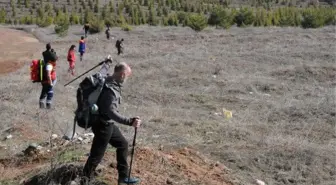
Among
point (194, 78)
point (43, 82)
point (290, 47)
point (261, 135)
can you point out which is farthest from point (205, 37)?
point (261, 135)

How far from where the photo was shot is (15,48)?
101 ft

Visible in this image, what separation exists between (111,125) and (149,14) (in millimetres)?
37812

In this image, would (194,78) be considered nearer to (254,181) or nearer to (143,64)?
(143,64)

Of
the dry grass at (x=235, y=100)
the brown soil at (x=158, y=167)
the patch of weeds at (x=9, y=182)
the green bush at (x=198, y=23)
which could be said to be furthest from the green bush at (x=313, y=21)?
the patch of weeds at (x=9, y=182)

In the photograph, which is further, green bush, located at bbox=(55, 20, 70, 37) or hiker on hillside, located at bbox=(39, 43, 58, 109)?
green bush, located at bbox=(55, 20, 70, 37)

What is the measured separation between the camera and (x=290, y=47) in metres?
26.9

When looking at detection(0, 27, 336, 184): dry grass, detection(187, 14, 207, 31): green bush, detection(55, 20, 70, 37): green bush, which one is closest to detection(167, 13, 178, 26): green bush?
detection(187, 14, 207, 31): green bush

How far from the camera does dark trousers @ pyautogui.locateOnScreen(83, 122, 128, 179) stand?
6.71 meters

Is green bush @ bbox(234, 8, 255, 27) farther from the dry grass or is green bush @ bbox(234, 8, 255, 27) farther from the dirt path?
the dirt path

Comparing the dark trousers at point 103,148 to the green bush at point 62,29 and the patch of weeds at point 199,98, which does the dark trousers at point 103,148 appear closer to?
the patch of weeds at point 199,98

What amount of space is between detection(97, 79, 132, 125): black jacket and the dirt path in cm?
1652

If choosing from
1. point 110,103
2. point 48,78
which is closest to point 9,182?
point 110,103

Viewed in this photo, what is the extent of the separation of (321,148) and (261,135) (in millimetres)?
1333

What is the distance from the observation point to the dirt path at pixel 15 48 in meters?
24.7
